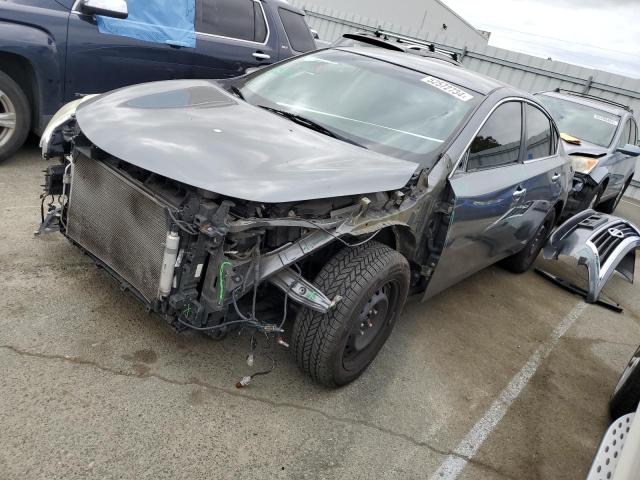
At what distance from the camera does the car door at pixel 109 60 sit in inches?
188

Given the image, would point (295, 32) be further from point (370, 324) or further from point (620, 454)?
point (620, 454)

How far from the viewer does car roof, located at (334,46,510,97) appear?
3820mm

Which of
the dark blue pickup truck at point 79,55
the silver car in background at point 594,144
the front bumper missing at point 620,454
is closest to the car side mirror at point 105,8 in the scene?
the dark blue pickup truck at point 79,55

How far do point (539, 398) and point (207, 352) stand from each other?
2199mm

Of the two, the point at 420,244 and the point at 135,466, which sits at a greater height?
the point at 420,244

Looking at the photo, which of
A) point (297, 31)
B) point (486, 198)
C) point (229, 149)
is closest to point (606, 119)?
point (297, 31)

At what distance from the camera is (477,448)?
292cm

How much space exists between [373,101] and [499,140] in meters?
0.99

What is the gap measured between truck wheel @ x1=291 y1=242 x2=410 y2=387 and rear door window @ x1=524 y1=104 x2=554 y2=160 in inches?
79.9

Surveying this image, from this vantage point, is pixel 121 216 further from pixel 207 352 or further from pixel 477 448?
pixel 477 448

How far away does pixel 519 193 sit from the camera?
4.05 m

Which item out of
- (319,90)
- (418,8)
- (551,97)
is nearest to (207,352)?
(319,90)

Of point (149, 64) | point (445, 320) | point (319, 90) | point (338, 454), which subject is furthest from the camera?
point (149, 64)

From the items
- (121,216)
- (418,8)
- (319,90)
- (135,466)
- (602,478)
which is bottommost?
(135,466)
